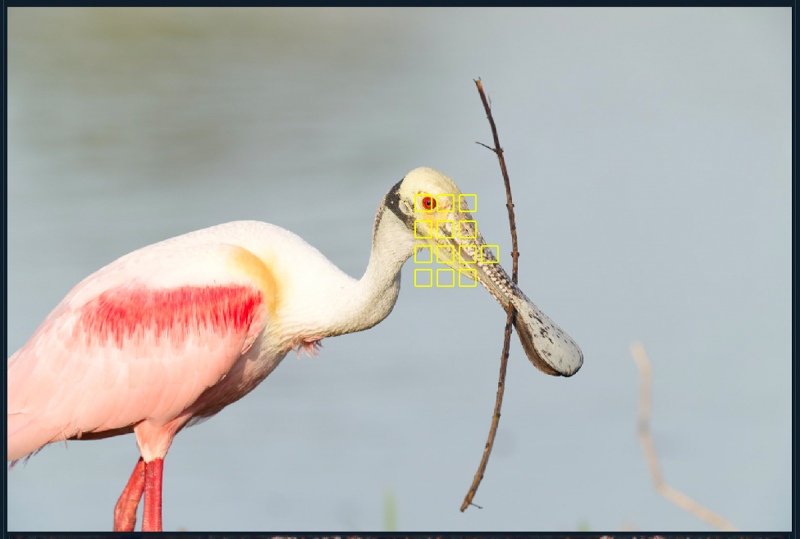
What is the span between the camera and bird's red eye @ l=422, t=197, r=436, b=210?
23.5 ft

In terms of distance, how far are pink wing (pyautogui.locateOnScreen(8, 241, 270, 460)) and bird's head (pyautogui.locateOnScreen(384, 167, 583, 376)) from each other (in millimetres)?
935

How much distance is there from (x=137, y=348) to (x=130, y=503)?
2.94 feet

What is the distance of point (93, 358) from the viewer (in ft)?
23.7

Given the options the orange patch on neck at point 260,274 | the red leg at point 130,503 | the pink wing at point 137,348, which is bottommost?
the red leg at point 130,503

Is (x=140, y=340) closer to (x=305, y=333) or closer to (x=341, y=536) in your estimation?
(x=305, y=333)

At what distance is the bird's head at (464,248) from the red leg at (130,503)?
2047 mm

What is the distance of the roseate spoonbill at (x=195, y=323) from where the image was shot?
715 centimetres

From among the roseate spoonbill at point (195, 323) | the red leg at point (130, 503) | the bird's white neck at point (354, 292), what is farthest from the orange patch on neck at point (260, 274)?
the red leg at point (130, 503)

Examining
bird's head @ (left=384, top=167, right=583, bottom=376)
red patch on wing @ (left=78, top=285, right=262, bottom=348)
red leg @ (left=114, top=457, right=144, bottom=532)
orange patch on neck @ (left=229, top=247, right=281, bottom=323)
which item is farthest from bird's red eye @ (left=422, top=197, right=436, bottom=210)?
red leg @ (left=114, top=457, right=144, bottom=532)

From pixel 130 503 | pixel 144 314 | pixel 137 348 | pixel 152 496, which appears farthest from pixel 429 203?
pixel 130 503

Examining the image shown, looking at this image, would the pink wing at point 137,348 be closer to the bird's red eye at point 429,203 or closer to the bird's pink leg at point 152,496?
the bird's pink leg at point 152,496

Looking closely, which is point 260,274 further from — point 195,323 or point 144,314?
point 144,314

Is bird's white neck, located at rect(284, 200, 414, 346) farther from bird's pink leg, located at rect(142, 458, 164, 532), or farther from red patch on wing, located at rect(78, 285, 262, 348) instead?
bird's pink leg, located at rect(142, 458, 164, 532)

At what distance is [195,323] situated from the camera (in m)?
7.19
